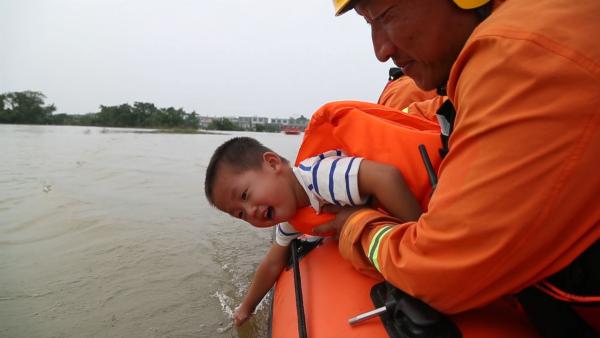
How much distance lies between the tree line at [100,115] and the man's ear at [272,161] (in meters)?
52.0

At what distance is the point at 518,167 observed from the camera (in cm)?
75

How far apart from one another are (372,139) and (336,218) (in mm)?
430

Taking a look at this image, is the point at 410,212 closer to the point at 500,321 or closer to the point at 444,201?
the point at 500,321

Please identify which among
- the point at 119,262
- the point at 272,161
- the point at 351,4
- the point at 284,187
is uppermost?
the point at 351,4

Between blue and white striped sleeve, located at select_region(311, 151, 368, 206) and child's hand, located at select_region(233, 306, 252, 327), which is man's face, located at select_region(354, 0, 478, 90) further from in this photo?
child's hand, located at select_region(233, 306, 252, 327)

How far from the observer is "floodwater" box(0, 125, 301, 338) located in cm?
273

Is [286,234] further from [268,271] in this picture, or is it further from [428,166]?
[428,166]

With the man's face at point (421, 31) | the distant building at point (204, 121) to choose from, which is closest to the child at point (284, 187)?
the man's face at point (421, 31)

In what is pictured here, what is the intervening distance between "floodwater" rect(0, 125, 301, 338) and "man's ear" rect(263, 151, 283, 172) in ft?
4.39

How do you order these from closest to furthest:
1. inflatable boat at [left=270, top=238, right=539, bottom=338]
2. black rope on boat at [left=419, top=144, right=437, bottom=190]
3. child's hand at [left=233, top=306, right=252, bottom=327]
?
inflatable boat at [left=270, top=238, right=539, bottom=338] < black rope on boat at [left=419, top=144, right=437, bottom=190] < child's hand at [left=233, top=306, right=252, bottom=327]

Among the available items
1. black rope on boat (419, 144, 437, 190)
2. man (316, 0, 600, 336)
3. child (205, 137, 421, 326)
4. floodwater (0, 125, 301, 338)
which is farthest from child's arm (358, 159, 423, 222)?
floodwater (0, 125, 301, 338)

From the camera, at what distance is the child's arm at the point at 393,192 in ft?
5.39

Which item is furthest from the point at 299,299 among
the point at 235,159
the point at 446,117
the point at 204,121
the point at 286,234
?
the point at 204,121

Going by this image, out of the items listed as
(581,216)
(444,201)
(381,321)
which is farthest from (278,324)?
(581,216)
